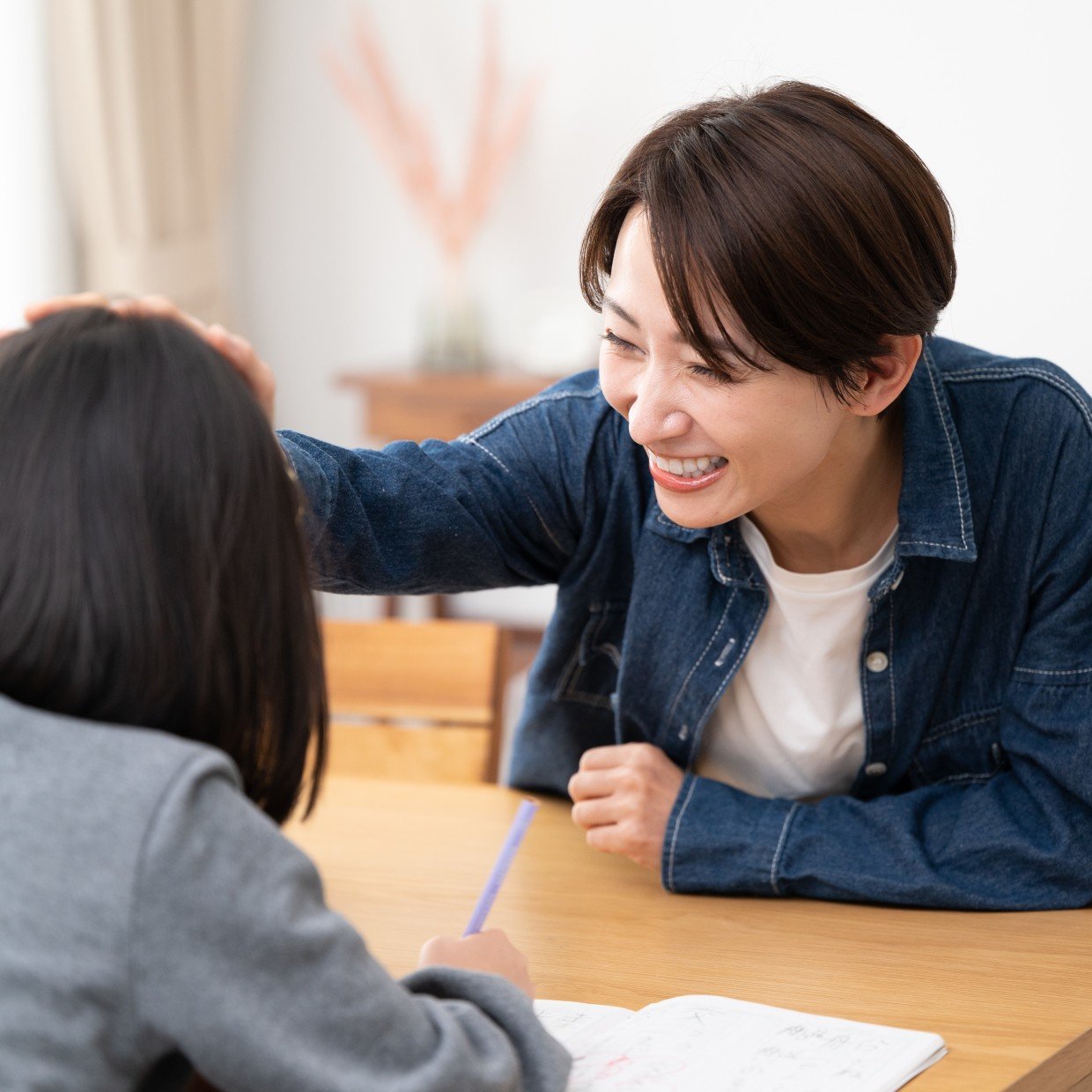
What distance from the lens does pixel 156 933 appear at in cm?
66

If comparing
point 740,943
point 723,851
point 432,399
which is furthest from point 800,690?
point 432,399

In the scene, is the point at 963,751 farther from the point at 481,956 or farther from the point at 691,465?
the point at 481,956

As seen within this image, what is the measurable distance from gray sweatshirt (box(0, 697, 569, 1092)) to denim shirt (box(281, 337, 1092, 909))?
1.65 ft

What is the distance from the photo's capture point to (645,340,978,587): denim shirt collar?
1267 millimetres

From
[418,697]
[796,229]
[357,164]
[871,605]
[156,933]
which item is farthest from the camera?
[357,164]

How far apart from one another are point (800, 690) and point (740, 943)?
299mm

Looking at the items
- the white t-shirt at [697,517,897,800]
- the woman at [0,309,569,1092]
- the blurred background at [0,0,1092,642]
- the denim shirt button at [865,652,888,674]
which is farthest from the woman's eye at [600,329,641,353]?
the blurred background at [0,0,1092,642]

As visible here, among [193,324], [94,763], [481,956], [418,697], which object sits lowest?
[418,697]

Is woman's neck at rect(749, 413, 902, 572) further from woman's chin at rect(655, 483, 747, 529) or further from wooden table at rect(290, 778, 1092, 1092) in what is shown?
wooden table at rect(290, 778, 1092, 1092)

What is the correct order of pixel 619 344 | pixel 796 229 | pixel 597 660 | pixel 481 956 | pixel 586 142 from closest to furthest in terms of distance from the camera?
pixel 481 956 < pixel 796 229 < pixel 619 344 < pixel 597 660 < pixel 586 142

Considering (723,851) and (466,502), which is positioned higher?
(466,502)

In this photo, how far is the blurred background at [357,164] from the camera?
11.0 feet

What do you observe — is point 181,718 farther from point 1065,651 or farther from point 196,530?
point 1065,651

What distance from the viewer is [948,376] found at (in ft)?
4.35
